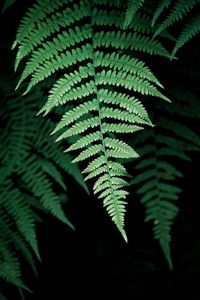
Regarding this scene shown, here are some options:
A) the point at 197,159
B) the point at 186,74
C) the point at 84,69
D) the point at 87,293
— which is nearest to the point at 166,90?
the point at 186,74

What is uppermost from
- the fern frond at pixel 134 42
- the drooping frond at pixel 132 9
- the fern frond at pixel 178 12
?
the fern frond at pixel 178 12

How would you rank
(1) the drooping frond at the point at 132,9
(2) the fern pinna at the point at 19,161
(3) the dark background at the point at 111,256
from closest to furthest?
(1) the drooping frond at the point at 132,9 < (2) the fern pinna at the point at 19,161 < (3) the dark background at the point at 111,256

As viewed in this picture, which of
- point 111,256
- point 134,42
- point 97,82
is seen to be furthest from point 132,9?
point 111,256

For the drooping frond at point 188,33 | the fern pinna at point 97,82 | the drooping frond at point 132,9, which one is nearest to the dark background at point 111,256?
the fern pinna at point 97,82

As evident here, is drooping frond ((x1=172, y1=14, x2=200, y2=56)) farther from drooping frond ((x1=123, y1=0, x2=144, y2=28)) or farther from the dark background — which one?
the dark background

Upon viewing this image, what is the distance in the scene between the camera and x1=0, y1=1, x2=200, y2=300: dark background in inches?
112

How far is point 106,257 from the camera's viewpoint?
2.95m

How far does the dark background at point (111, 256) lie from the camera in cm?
283

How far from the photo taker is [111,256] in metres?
2.92

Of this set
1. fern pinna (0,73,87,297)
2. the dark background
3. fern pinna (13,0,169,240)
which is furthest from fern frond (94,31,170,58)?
the dark background

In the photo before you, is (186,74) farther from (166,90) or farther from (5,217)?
(5,217)

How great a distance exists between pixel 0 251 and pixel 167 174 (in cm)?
118

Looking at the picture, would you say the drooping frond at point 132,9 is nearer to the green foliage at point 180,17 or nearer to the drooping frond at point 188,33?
the green foliage at point 180,17

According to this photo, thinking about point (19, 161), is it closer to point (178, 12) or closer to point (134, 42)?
point (134, 42)
